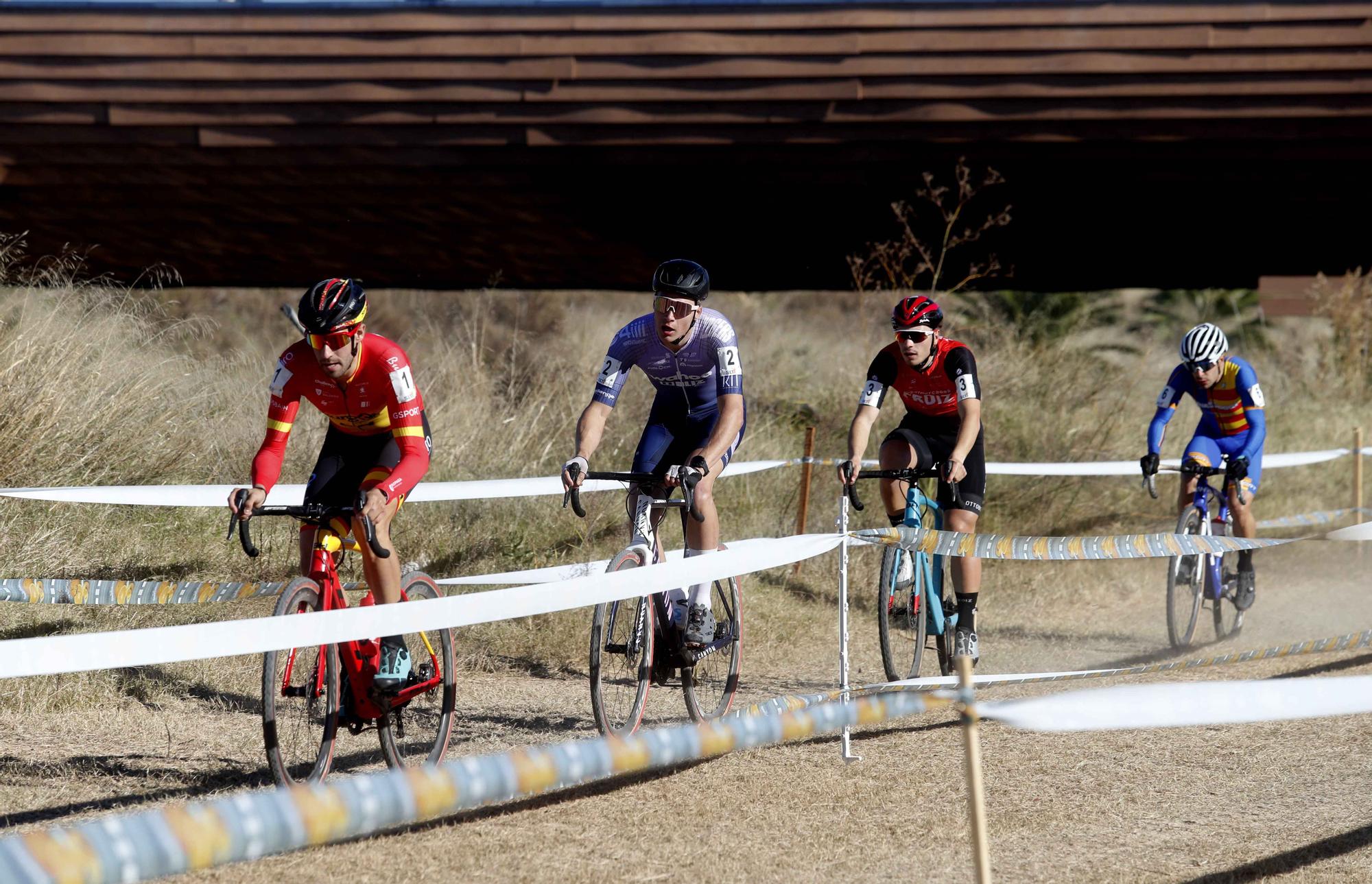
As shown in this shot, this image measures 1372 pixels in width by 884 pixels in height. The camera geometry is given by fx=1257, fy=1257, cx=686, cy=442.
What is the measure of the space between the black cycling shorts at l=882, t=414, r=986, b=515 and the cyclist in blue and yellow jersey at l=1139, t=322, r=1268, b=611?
88.3 inches

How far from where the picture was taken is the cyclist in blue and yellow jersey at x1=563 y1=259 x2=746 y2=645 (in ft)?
18.4

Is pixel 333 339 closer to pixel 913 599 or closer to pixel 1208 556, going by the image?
pixel 913 599

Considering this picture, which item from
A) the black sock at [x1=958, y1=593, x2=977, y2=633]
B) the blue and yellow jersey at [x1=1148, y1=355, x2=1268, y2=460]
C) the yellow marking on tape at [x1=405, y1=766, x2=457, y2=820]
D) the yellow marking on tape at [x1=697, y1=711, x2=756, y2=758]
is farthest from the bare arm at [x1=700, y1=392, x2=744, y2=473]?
the blue and yellow jersey at [x1=1148, y1=355, x2=1268, y2=460]

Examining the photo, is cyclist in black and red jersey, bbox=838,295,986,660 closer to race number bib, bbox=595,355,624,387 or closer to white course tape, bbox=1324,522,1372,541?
race number bib, bbox=595,355,624,387

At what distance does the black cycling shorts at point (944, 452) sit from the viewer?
6750 mm

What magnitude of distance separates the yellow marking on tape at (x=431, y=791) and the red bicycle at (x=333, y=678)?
231 cm

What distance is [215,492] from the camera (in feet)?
21.0

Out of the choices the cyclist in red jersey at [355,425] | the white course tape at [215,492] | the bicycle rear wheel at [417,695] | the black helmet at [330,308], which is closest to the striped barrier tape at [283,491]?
the white course tape at [215,492]

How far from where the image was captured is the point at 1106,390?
12672 millimetres

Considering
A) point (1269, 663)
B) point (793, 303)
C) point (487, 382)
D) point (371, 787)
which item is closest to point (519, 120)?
point (487, 382)

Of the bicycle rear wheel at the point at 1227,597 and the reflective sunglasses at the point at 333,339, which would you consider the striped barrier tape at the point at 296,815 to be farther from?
the bicycle rear wheel at the point at 1227,597

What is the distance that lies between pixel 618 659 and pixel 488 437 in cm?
350

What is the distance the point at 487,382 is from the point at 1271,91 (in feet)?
25.9

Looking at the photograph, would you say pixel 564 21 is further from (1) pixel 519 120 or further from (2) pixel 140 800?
(2) pixel 140 800
